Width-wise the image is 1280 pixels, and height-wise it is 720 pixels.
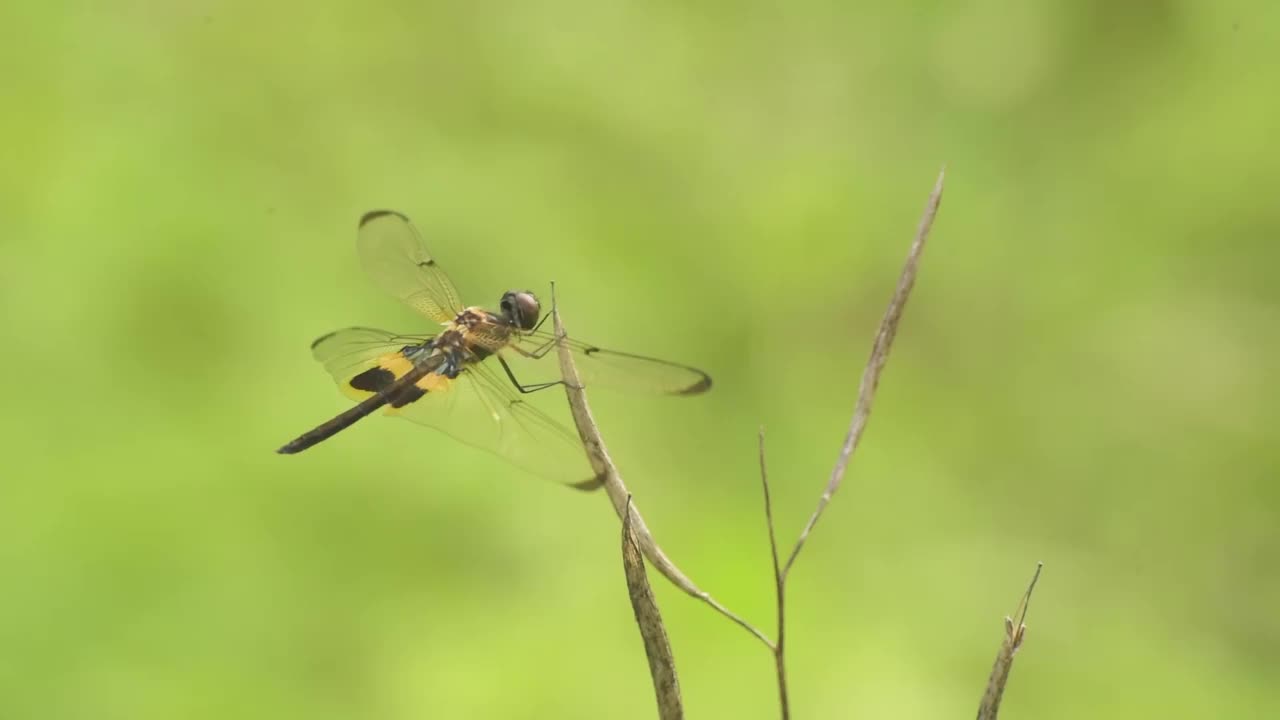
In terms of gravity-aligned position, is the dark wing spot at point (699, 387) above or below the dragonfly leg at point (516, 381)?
above

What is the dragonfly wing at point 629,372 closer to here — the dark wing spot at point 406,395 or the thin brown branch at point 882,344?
the dark wing spot at point 406,395

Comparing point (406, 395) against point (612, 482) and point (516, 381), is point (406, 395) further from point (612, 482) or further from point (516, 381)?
point (612, 482)

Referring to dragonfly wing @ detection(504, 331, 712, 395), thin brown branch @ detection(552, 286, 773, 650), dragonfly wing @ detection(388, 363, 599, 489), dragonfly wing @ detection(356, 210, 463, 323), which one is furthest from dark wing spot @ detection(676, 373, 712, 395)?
dragonfly wing @ detection(356, 210, 463, 323)

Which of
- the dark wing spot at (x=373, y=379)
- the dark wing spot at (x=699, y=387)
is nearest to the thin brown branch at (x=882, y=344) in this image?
the dark wing spot at (x=699, y=387)

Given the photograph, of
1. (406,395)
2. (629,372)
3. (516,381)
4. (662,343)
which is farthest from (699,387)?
(662,343)

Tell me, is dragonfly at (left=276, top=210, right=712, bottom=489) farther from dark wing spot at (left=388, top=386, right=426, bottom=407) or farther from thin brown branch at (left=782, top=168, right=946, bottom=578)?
thin brown branch at (left=782, top=168, right=946, bottom=578)

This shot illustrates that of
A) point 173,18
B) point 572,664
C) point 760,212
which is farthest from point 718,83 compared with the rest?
point 572,664
